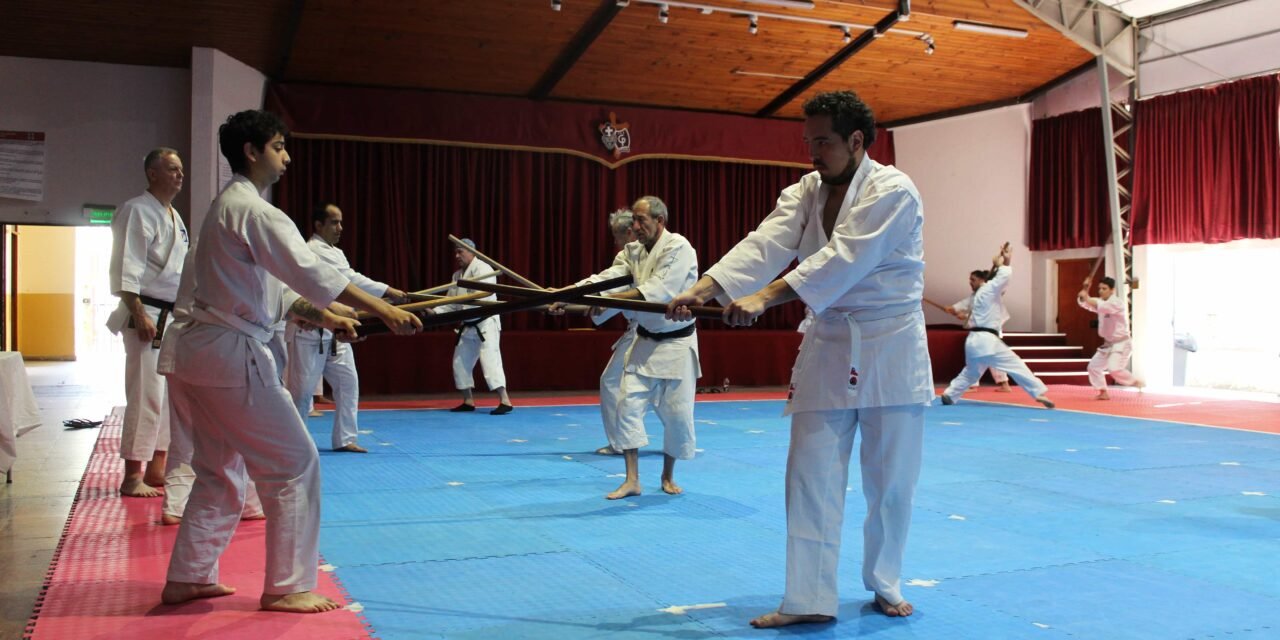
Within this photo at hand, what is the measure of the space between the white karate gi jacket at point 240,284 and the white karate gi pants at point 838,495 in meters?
1.43

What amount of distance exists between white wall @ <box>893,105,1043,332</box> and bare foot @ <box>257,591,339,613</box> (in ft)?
43.7

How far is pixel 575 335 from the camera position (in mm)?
12219

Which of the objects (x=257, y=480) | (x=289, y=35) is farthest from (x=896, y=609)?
(x=289, y=35)

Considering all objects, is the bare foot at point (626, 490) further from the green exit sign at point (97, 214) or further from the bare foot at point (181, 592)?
the green exit sign at point (97, 214)

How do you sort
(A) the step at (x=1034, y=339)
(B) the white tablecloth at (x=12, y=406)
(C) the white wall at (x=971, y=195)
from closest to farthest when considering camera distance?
1. (B) the white tablecloth at (x=12, y=406)
2. (A) the step at (x=1034, y=339)
3. (C) the white wall at (x=971, y=195)

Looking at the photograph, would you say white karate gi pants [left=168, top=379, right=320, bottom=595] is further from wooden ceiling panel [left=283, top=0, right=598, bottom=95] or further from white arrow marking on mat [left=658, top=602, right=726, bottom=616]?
wooden ceiling panel [left=283, top=0, right=598, bottom=95]

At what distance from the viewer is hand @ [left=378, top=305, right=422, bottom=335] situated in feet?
9.73

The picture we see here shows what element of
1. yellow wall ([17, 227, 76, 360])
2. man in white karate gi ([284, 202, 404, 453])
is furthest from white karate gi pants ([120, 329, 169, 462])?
yellow wall ([17, 227, 76, 360])

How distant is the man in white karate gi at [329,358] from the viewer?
584cm

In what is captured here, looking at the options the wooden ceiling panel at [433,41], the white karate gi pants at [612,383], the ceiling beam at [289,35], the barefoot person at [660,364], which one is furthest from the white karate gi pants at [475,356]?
the barefoot person at [660,364]

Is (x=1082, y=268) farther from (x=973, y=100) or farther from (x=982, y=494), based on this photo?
(x=982, y=494)

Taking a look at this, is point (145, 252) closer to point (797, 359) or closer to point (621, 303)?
point (621, 303)

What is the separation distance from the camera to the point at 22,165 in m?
11.0

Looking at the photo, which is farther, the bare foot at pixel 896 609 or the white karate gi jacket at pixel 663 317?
the white karate gi jacket at pixel 663 317
